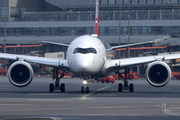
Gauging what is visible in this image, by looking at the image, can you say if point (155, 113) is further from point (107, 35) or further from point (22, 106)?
point (107, 35)

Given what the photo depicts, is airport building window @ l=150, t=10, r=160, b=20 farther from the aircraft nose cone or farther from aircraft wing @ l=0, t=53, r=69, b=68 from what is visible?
the aircraft nose cone

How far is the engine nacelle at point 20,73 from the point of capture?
28.1 m

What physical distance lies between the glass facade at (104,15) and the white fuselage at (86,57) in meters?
62.5

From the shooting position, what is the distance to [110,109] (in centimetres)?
1697

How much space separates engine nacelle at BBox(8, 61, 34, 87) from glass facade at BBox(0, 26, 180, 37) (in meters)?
59.7

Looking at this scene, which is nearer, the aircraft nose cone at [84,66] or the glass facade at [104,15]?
the aircraft nose cone at [84,66]

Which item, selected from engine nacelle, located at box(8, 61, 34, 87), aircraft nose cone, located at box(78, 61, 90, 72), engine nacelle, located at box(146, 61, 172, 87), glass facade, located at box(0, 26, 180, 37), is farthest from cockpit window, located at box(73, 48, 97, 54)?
glass facade, located at box(0, 26, 180, 37)

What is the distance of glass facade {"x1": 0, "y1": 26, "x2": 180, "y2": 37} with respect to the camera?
86000 millimetres

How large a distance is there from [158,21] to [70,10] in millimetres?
25413

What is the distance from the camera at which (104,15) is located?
9088cm

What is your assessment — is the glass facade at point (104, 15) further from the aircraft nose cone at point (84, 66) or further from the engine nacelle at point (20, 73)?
the aircraft nose cone at point (84, 66)

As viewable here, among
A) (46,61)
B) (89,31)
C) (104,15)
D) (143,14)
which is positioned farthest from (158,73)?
(104,15)

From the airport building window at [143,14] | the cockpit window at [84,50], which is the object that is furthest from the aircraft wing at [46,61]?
the airport building window at [143,14]

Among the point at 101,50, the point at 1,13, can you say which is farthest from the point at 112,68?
the point at 1,13
